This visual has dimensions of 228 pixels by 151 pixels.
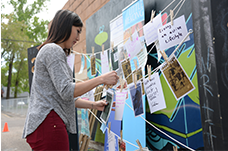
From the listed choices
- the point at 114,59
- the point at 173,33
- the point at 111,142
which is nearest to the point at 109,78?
the point at 173,33

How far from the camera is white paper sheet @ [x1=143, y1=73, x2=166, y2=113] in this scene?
1.41 meters

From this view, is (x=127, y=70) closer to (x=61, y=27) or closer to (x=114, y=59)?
(x=114, y=59)

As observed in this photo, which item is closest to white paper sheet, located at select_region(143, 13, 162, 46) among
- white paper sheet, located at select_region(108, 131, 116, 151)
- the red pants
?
the red pants

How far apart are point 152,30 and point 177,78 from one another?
1.80 feet

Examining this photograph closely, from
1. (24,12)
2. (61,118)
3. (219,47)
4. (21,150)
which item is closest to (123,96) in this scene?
(61,118)

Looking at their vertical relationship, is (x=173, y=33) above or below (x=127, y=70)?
above

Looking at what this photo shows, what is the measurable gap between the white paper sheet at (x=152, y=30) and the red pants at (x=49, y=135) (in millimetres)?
984

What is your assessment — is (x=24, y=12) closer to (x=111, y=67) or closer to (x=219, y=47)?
(x=111, y=67)

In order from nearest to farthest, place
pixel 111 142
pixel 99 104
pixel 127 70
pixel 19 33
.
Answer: pixel 99 104 < pixel 127 70 < pixel 111 142 < pixel 19 33

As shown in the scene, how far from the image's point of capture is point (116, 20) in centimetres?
241

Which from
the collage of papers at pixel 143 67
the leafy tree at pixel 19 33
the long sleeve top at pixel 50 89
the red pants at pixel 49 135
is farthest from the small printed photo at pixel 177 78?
the leafy tree at pixel 19 33

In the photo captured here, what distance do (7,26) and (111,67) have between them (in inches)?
688

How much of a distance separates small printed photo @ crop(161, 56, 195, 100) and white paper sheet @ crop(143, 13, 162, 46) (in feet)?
1.24

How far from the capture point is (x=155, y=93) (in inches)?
57.0
